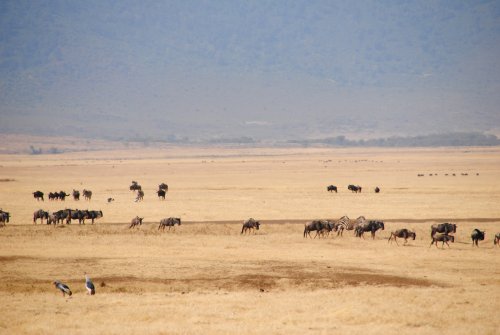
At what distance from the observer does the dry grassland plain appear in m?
17.3

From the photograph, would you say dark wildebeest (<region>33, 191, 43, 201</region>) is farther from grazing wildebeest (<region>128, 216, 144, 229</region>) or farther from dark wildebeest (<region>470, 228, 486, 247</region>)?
dark wildebeest (<region>470, 228, 486, 247</region>)

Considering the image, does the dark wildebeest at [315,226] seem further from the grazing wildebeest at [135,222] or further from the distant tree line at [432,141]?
the distant tree line at [432,141]

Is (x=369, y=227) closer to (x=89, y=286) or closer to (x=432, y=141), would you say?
(x=89, y=286)

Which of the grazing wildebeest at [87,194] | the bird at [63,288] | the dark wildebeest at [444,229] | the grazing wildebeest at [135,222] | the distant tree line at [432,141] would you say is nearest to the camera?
the bird at [63,288]

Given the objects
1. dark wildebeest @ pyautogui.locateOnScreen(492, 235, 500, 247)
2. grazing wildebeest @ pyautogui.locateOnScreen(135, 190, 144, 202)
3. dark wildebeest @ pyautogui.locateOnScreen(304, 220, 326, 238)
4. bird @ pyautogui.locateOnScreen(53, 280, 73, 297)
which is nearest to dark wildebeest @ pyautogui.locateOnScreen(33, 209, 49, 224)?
grazing wildebeest @ pyautogui.locateOnScreen(135, 190, 144, 202)

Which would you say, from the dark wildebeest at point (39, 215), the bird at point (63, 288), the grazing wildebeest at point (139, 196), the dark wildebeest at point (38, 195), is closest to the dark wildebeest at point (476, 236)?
the bird at point (63, 288)

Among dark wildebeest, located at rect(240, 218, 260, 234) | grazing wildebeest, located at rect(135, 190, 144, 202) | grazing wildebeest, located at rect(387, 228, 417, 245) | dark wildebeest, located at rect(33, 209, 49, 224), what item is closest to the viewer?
grazing wildebeest, located at rect(387, 228, 417, 245)

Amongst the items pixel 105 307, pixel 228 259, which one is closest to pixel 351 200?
pixel 228 259

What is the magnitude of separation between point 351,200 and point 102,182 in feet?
91.3

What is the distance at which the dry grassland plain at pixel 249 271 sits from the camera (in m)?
17.3

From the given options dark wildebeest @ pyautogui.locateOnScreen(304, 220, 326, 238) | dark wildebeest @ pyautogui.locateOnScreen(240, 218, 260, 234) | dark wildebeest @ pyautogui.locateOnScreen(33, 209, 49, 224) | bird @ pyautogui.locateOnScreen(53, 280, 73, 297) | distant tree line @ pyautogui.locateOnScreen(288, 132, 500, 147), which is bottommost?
bird @ pyautogui.locateOnScreen(53, 280, 73, 297)

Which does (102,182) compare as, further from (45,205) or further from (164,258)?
(164,258)

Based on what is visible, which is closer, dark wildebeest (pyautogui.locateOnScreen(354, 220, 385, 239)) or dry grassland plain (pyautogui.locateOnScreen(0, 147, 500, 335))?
dry grassland plain (pyautogui.locateOnScreen(0, 147, 500, 335))

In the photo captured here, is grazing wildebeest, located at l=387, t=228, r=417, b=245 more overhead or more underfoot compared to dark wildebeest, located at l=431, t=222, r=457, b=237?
more underfoot
